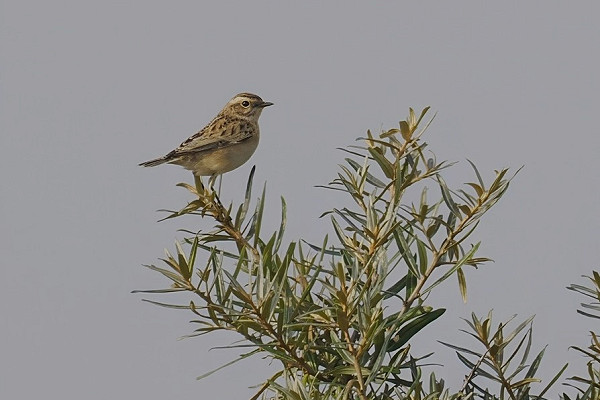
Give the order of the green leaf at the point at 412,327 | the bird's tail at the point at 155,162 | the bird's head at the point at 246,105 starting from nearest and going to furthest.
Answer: the green leaf at the point at 412,327 → the bird's tail at the point at 155,162 → the bird's head at the point at 246,105

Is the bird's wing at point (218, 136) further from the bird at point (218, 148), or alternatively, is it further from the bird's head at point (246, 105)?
the bird's head at point (246, 105)

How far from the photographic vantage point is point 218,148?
7691 mm

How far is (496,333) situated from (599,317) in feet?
1.04

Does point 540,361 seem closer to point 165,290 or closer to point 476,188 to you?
point 476,188

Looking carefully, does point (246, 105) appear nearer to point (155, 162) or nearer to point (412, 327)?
point (155, 162)

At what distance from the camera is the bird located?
744 cm

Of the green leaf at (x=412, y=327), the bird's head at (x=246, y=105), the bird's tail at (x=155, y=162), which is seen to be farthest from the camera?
the bird's head at (x=246, y=105)

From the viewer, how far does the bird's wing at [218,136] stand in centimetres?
753

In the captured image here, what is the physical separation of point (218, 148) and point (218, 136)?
19cm

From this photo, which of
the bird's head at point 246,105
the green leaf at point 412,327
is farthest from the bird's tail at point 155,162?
the green leaf at point 412,327

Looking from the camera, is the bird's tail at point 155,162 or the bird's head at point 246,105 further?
the bird's head at point 246,105

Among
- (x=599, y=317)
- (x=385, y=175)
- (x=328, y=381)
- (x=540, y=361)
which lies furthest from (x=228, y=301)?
(x=599, y=317)

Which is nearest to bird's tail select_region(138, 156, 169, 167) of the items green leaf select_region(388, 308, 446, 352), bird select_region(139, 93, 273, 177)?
bird select_region(139, 93, 273, 177)

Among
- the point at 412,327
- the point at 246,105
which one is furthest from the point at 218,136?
the point at 412,327
